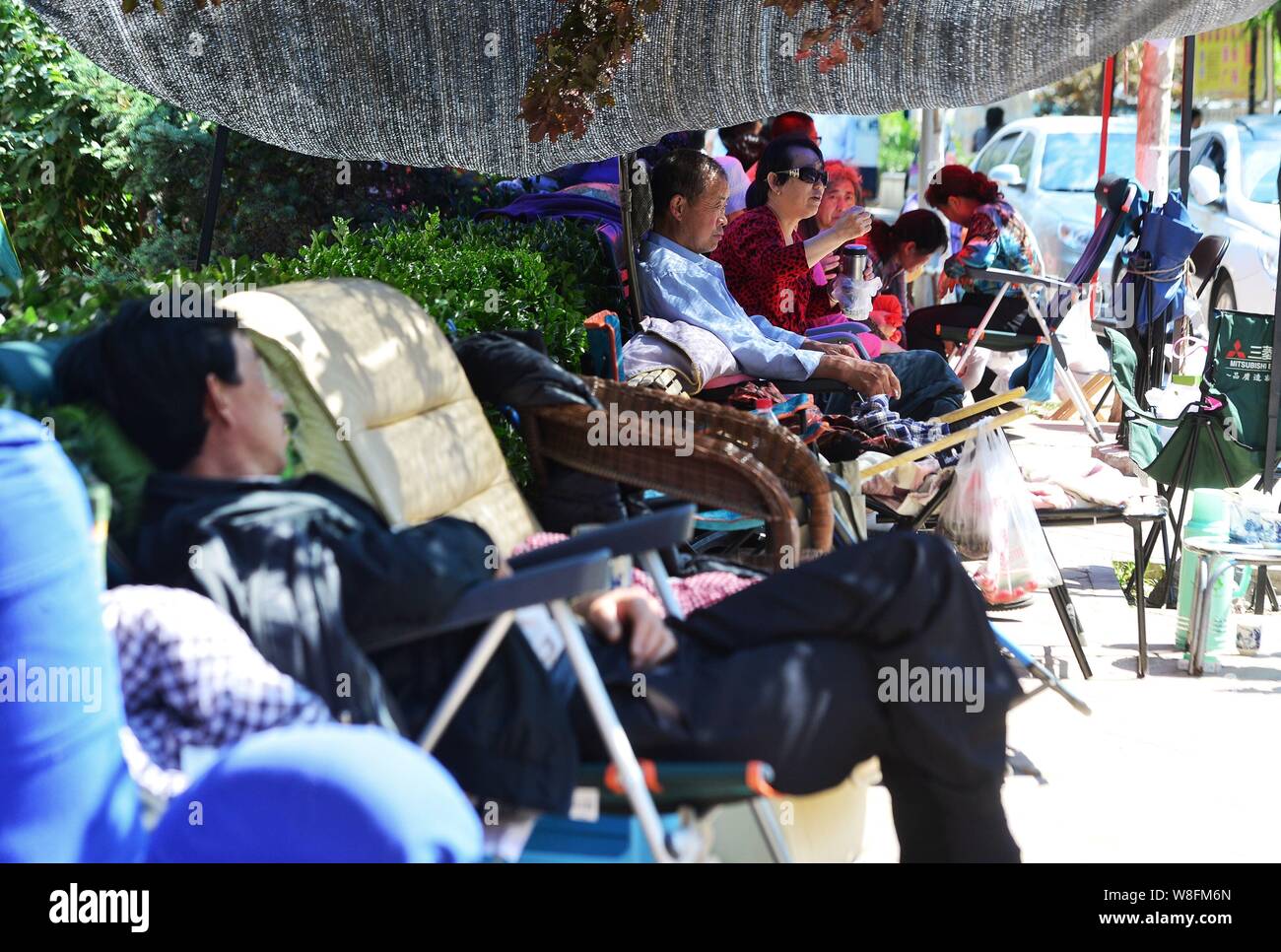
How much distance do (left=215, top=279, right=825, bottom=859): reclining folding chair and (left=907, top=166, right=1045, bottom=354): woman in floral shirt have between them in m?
5.27

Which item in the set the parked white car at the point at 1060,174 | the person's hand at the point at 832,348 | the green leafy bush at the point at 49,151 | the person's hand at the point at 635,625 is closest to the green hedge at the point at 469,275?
the person's hand at the point at 832,348

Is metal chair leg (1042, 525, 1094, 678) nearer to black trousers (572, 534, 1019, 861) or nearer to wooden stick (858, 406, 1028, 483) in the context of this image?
wooden stick (858, 406, 1028, 483)

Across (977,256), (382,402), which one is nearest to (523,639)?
(382,402)

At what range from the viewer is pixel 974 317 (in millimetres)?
8617

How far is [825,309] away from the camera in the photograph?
6859 millimetres

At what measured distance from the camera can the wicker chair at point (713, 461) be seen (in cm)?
374

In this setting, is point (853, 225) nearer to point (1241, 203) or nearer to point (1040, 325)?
point (1040, 325)

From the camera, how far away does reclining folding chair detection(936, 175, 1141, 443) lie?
8438 mm

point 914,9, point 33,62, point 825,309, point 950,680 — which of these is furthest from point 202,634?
point 33,62

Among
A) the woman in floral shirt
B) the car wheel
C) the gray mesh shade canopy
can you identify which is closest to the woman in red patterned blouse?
the gray mesh shade canopy

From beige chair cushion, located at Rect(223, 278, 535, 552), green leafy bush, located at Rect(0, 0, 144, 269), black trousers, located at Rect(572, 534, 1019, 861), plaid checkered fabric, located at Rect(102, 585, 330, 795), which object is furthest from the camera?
green leafy bush, located at Rect(0, 0, 144, 269)

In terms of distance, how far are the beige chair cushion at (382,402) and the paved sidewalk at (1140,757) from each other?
1325mm
